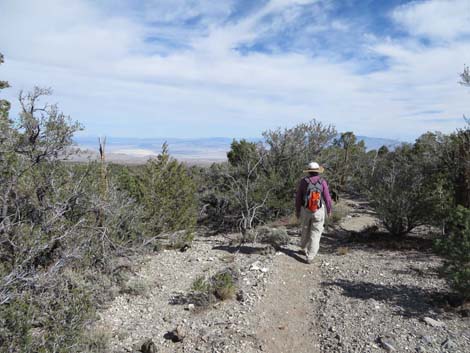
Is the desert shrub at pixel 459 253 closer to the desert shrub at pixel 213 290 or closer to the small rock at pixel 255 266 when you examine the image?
the small rock at pixel 255 266

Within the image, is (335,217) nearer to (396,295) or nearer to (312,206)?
(312,206)

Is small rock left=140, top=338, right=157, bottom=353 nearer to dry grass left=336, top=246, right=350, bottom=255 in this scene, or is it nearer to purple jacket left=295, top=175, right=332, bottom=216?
purple jacket left=295, top=175, right=332, bottom=216

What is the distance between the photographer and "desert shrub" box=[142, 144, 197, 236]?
8.34 meters

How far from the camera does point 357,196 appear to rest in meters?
17.5

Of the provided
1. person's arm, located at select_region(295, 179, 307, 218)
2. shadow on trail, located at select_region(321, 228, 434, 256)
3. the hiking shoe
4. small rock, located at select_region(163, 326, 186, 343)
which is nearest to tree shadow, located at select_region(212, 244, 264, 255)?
the hiking shoe

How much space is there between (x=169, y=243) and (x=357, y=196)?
11638 millimetres

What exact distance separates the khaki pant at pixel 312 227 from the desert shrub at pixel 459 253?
2269 mm

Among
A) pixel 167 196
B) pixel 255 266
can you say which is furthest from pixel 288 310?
pixel 167 196

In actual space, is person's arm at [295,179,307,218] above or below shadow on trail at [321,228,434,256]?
above

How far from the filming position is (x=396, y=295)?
5.39 meters

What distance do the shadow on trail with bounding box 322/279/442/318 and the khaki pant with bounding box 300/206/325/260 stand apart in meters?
1.00

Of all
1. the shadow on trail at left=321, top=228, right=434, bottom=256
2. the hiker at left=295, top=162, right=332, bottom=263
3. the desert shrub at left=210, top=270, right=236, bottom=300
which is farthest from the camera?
the shadow on trail at left=321, top=228, right=434, bottom=256

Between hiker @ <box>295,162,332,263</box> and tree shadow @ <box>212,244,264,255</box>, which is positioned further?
tree shadow @ <box>212,244,264,255</box>

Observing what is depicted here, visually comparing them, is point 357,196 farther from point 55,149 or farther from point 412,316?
point 55,149
